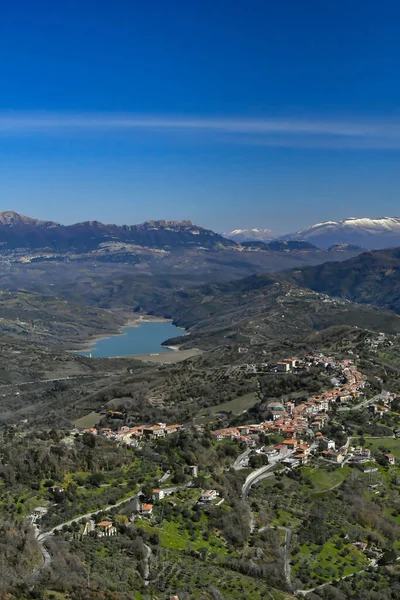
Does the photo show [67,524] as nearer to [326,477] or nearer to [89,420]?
[326,477]

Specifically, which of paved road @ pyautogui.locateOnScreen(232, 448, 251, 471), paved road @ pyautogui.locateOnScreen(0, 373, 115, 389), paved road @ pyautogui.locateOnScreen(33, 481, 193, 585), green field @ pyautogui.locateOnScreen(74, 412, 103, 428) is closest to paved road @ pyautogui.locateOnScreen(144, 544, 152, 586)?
paved road @ pyautogui.locateOnScreen(33, 481, 193, 585)

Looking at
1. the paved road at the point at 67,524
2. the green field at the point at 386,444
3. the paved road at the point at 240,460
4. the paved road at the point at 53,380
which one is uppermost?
the paved road at the point at 67,524

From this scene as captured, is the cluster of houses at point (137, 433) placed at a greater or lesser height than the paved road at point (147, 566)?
lesser

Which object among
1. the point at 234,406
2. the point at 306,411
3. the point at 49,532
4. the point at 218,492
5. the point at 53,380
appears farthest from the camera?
the point at 53,380

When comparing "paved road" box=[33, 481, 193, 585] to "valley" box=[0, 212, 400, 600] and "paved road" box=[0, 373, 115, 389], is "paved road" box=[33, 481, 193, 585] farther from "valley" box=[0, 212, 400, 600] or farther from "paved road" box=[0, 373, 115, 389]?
"paved road" box=[0, 373, 115, 389]

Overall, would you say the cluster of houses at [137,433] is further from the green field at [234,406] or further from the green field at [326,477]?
the green field at [326,477]

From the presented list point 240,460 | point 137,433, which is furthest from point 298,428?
point 137,433

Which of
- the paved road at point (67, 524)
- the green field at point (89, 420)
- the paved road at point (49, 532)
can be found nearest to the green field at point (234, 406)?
the green field at point (89, 420)

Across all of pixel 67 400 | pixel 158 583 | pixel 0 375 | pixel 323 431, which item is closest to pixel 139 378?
pixel 67 400

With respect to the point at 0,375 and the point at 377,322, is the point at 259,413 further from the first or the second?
the point at 377,322

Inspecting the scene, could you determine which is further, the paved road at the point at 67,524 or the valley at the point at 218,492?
the valley at the point at 218,492

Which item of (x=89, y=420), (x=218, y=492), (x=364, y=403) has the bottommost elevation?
(x=89, y=420)
